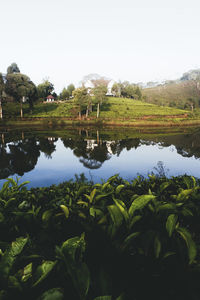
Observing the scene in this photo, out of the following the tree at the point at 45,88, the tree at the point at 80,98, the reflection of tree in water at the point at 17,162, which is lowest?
the reflection of tree in water at the point at 17,162

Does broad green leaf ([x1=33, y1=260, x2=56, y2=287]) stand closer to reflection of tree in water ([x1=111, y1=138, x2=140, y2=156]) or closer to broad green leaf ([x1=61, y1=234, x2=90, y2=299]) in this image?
broad green leaf ([x1=61, y1=234, x2=90, y2=299])

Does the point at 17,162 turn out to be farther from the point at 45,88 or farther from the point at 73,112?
the point at 45,88

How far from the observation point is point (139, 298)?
1105 millimetres

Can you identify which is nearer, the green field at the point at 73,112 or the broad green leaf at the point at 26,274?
the broad green leaf at the point at 26,274

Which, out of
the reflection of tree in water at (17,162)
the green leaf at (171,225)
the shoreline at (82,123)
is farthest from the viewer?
the shoreline at (82,123)

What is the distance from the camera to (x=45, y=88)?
89.4 m

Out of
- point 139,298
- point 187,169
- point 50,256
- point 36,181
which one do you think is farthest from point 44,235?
point 187,169

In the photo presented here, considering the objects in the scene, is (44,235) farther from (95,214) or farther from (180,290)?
(180,290)

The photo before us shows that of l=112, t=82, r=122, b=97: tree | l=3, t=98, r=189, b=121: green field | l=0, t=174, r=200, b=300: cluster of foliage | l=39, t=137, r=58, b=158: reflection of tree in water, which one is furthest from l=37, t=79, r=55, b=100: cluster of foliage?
l=0, t=174, r=200, b=300: cluster of foliage

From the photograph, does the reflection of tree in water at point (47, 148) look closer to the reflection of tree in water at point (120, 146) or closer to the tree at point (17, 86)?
the reflection of tree in water at point (120, 146)

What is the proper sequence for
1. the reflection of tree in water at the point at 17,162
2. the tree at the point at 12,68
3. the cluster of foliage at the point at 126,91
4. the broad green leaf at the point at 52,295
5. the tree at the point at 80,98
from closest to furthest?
the broad green leaf at the point at 52,295
the reflection of tree in water at the point at 17,162
the tree at the point at 80,98
the tree at the point at 12,68
the cluster of foliage at the point at 126,91

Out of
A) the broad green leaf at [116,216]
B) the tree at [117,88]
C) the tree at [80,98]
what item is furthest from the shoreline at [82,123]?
the tree at [117,88]

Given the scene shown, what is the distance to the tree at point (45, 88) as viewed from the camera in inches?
3455

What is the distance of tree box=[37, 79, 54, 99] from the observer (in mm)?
87750
